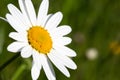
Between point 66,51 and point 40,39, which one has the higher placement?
point 40,39

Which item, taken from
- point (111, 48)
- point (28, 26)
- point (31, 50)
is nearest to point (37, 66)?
point (31, 50)

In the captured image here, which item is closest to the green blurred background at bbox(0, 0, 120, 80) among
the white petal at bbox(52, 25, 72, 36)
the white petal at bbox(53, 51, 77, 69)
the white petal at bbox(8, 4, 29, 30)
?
the white petal at bbox(52, 25, 72, 36)

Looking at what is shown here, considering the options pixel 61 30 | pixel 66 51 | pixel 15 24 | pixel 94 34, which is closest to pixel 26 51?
pixel 15 24

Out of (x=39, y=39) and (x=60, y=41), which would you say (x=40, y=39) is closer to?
(x=39, y=39)

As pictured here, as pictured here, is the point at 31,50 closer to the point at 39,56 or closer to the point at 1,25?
the point at 39,56

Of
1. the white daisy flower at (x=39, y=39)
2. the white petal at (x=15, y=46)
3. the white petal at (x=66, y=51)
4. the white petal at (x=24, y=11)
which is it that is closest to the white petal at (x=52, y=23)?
the white daisy flower at (x=39, y=39)

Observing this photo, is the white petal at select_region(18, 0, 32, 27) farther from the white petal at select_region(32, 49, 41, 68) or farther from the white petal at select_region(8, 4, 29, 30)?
the white petal at select_region(32, 49, 41, 68)
